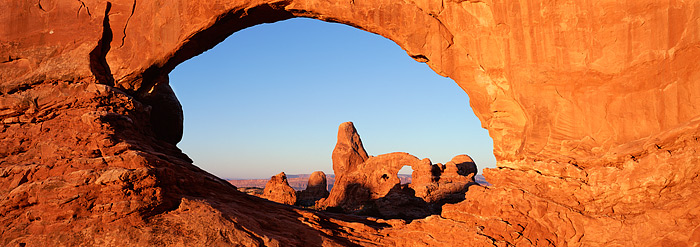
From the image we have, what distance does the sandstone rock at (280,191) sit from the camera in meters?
26.1

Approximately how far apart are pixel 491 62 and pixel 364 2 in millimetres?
3263

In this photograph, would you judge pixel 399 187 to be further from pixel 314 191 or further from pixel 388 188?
pixel 314 191

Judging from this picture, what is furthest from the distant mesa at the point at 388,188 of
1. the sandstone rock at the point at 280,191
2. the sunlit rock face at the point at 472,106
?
the sunlit rock face at the point at 472,106

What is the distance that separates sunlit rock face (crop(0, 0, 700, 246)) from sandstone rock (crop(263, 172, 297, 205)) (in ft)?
45.9

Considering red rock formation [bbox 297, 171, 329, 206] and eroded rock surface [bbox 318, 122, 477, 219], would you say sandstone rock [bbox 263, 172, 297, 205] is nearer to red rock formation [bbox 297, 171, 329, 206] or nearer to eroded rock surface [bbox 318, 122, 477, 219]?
eroded rock surface [bbox 318, 122, 477, 219]

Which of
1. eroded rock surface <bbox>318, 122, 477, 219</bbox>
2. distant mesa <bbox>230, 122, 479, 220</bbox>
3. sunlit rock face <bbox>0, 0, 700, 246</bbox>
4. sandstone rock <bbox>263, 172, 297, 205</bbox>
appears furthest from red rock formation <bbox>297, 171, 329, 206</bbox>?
sunlit rock face <bbox>0, 0, 700, 246</bbox>

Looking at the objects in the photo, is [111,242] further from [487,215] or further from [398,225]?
[487,215]

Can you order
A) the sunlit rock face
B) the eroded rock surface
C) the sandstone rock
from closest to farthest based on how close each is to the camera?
the sunlit rock face
the eroded rock surface
the sandstone rock

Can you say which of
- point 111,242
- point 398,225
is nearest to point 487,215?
point 398,225

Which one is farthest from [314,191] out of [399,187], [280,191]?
[399,187]

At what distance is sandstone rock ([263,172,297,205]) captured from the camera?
85.7ft

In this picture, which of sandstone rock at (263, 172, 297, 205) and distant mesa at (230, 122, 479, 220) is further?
sandstone rock at (263, 172, 297, 205)

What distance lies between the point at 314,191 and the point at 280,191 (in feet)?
26.3

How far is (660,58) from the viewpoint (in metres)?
9.30
